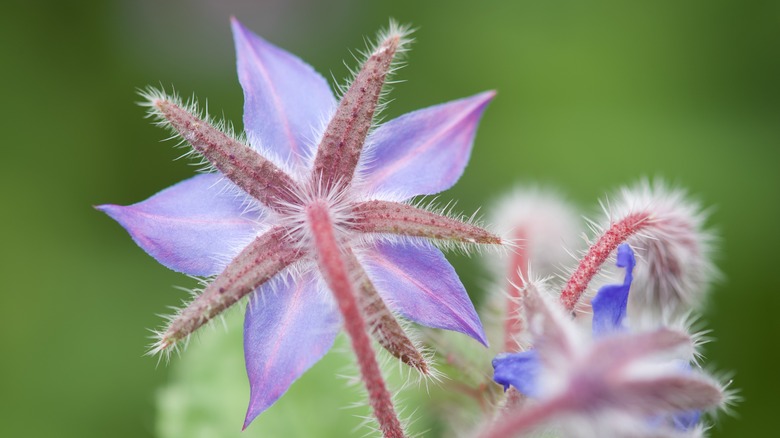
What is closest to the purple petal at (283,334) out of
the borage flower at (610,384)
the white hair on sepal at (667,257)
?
the borage flower at (610,384)

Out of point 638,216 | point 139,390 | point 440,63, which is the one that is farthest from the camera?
point 440,63

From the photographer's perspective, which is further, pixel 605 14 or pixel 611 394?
pixel 605 14

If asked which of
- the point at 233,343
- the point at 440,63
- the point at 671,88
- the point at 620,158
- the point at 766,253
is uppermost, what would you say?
the point at 440,63

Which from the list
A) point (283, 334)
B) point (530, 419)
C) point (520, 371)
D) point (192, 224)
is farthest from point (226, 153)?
point (530, 419)

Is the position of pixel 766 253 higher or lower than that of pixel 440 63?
lower

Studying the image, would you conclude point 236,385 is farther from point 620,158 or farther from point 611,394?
point 620,158

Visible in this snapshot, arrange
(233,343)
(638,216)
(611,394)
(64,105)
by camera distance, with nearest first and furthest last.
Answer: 1. (611,394)
2. (638,216)
3. (233,343)
4. (64,105)

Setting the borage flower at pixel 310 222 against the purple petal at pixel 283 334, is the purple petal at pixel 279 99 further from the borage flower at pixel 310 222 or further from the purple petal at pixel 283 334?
the purple petal at pixel 283 334

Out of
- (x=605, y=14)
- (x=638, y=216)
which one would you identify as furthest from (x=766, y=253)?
(x=638, y=216)
